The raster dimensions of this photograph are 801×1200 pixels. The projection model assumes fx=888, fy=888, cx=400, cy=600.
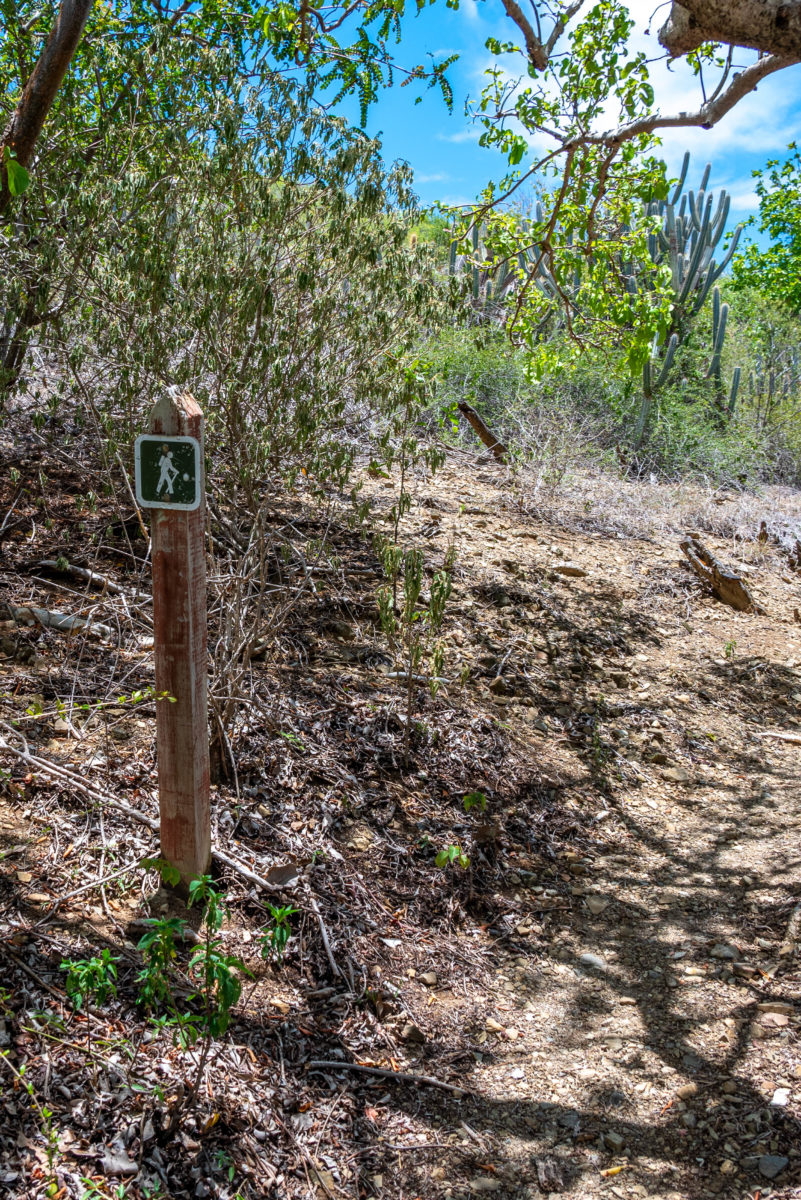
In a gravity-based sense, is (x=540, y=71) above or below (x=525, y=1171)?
above

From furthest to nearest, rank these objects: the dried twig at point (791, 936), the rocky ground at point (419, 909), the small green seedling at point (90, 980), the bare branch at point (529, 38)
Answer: the bare branch at point (529, 38) < the dried twig at point (791, 936) < the rocky ground at point (419, 909) < the small green seedling at point (90, 980)

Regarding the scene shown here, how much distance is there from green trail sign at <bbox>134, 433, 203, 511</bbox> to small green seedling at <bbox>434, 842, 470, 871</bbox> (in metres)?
1.94

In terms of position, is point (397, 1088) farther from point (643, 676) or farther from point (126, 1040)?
point (643, 676)

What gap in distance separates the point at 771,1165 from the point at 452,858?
63.2 inches

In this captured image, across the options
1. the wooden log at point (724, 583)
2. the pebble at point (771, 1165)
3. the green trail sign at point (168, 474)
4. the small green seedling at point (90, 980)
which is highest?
the green trail sign at point (168, 474)

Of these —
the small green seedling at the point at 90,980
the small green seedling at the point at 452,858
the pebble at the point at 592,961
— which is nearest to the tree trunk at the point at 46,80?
the small green seedling at the point at 90,980

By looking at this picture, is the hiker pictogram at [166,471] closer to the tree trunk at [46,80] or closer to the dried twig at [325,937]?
the dried twig at [325,937]

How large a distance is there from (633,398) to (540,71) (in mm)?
7419

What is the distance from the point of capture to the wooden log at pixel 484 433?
9.13 meters

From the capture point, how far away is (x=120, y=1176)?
2043 millimetres

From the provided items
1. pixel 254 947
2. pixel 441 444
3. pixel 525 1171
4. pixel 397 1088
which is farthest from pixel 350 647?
pixel 441 444

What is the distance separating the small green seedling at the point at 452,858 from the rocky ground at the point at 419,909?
0.18 feet

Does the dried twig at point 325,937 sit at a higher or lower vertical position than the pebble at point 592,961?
higher

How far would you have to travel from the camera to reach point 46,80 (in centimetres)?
360
